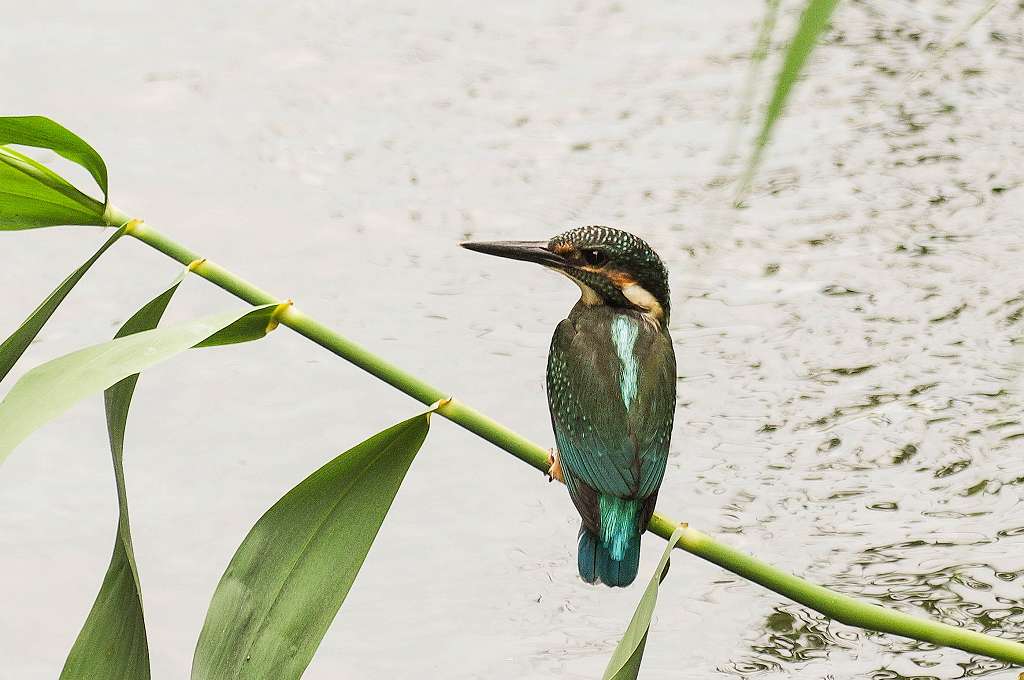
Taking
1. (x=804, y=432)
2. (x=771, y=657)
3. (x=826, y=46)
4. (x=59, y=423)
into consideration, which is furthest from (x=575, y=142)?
(x=771, y=657)

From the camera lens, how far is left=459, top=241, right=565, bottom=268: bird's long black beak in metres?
1.41

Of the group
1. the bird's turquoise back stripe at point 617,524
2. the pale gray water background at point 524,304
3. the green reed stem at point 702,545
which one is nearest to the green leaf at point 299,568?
the green reed stem at point 702,545

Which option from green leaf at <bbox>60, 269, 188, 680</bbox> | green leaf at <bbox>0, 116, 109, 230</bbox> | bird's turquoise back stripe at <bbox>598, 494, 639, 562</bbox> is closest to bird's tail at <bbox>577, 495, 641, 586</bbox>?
bird's turquoise back stripe at <bbox>598, 494, 639, 562</bbox>

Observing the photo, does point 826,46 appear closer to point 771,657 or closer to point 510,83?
point 510,83

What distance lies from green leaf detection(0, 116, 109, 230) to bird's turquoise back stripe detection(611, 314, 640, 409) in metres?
0.56

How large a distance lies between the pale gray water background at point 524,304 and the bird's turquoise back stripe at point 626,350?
12cm

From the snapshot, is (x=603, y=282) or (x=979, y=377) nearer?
(x=603, y=282)

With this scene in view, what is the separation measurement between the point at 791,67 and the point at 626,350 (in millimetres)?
1065


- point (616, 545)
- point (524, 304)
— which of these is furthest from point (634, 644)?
point (524, 304)

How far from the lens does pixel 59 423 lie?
98.3 inches

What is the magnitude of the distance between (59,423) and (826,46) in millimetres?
2478

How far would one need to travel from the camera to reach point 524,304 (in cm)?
285

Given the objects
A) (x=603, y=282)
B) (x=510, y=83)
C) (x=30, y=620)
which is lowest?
(x=30, y=620)

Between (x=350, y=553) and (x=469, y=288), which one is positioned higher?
(x=350, y=553)
